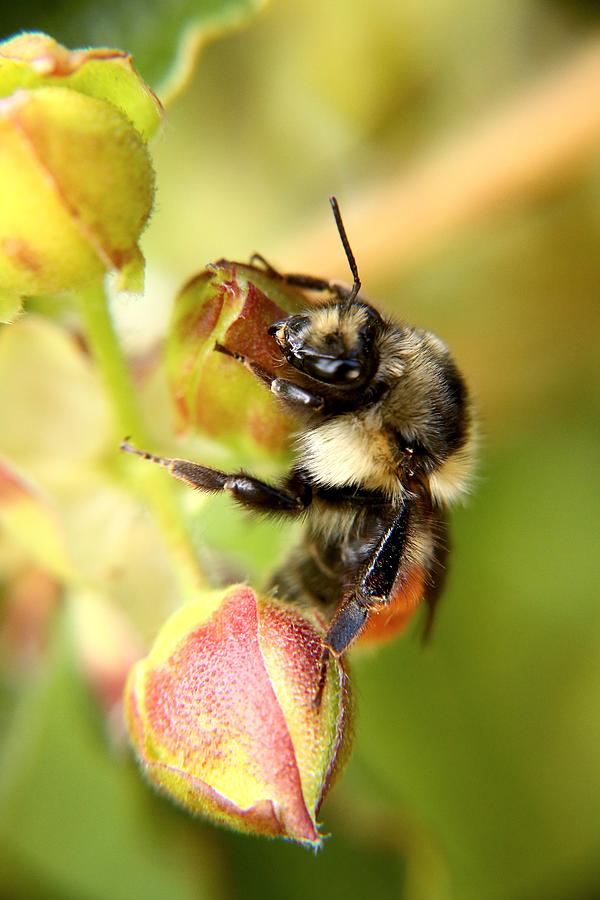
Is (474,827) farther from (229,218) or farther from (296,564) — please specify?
(229,218)

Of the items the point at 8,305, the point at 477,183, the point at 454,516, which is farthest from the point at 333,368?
the point at 454,516

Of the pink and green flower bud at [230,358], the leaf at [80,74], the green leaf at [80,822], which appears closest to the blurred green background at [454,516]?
the green leaf at [80,822]

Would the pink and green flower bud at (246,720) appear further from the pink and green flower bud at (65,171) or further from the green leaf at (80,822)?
the green leaf at (80,822)

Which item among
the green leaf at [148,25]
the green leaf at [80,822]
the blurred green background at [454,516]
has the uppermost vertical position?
the green leaf at [148,25]

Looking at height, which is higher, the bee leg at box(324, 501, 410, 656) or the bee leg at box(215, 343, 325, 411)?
the bee leg at box(215, 343, 325, 411)

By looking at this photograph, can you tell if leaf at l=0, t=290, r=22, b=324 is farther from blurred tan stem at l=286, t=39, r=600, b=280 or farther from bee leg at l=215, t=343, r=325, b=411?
blurred tan stem at l=286, t=39, r=600, b=280

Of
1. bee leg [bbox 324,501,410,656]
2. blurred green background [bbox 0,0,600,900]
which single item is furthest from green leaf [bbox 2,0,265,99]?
bee leg [bbox 324,501,410,656]
